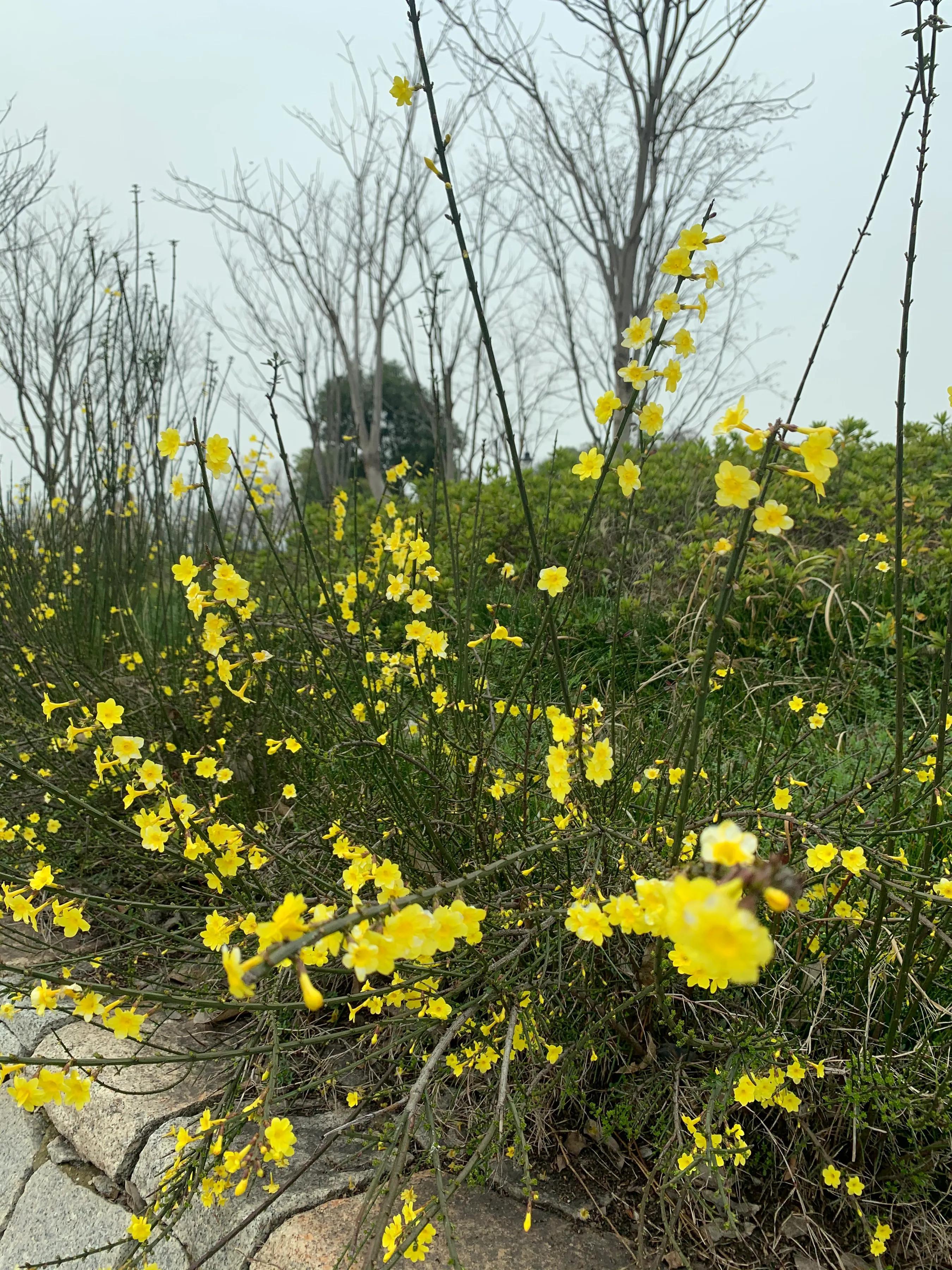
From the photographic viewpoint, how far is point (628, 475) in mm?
1364

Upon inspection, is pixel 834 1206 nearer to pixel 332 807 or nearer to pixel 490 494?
pixel 332 807

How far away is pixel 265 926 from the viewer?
2.46 feet

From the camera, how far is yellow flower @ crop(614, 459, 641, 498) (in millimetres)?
1348

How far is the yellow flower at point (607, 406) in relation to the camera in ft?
4.40

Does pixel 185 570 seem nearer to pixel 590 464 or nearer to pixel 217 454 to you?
pixel 217 454

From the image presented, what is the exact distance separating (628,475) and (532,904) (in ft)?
3.15

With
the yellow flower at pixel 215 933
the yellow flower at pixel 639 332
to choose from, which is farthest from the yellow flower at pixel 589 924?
the yellow flower at pixel 639 332

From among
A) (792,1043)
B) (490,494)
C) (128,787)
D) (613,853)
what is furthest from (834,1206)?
(490,494)

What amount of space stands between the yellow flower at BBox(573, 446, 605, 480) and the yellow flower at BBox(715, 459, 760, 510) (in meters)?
0.51

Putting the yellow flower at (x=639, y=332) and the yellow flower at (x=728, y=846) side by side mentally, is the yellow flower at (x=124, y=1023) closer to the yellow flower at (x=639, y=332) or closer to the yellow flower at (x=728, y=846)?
the yellow flower at (x=728, y=846)

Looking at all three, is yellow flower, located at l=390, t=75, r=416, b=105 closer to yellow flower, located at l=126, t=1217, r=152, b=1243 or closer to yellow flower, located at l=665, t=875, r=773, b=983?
yellow flower, located at l=665, t=875, r=773, b=983

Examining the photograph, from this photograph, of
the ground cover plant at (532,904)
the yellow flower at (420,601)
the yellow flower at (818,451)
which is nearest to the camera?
the yellow flower at (818,451)

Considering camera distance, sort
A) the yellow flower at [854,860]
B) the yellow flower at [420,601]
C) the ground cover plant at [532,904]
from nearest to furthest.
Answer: the ground cover plant at [532,904] → the yellow flower at [854,860] → the yellow flower at [420,601]

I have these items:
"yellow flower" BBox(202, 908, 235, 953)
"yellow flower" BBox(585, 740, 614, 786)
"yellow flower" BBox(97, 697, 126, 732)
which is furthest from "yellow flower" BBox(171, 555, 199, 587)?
"yellow flower" BBox(585, 740, 614, 786)
